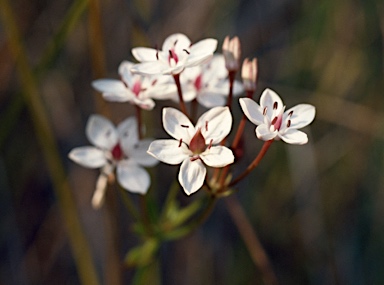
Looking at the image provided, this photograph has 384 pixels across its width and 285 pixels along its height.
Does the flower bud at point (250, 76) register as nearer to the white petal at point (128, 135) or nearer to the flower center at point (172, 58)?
the flower center at point (172, 58)

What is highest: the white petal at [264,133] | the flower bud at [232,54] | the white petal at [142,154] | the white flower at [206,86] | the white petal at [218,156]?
the flower bud at [232,54]

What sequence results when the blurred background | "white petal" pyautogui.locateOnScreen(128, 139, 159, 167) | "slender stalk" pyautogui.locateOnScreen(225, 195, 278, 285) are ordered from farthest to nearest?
the blurred background → "slender stalk" pyautogui.locateOnScreen(225, 195, 278, 285) → "white petal" pyautogui.locateOnScreen(128, 139, 159, 167)

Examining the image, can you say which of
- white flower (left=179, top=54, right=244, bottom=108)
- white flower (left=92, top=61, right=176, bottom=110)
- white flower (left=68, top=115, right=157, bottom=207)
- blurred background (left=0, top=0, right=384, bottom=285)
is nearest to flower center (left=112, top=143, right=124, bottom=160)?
white flower (left=68, top=115, right=157, bottom=207)

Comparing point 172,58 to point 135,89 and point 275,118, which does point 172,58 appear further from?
point 275,118

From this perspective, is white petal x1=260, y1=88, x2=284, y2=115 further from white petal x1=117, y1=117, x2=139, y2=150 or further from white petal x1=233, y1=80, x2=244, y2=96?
white petal x1=117, y1=117, x2=139, y2=150

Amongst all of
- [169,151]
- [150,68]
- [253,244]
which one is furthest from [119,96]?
[253,244]

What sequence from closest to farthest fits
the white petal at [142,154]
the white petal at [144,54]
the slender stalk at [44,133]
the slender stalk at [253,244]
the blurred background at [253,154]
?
the white petal at [144,54]
the white petal at [142,154]
the slender stalk at [44,133]
the slender stalk at [253,244]
the blurred background at [253,154]

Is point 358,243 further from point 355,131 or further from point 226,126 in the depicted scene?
point 226,126

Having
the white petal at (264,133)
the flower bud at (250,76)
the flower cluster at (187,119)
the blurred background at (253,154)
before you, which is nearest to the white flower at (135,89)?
the flower cluster at (187,119)
